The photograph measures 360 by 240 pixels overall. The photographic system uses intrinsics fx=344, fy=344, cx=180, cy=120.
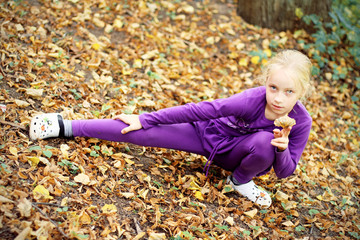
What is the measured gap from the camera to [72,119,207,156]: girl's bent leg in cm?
265

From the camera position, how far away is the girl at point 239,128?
2.43m

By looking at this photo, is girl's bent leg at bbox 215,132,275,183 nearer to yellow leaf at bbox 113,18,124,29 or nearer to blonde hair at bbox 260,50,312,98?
blonde hair at bbox 260,50,312,98

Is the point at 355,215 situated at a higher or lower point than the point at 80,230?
lower

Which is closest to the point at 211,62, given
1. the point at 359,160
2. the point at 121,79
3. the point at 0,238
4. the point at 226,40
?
the point at 226,40

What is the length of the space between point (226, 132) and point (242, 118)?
193 mm

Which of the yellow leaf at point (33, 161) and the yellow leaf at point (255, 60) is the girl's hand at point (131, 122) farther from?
the yellow leaf at point (255, 60)

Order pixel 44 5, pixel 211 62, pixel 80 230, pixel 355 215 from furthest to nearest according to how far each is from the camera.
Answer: pixel 211 62, pixel 44 5, pixel 355 215, pixel 80 230

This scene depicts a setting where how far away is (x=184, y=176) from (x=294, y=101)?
1027mm

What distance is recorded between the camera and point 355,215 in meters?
2.90

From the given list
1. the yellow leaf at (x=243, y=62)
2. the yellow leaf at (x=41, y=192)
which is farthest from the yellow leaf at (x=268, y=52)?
the yellow leaf at (x=41, y=192)

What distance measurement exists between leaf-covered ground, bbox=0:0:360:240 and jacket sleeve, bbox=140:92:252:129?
44 centimetres

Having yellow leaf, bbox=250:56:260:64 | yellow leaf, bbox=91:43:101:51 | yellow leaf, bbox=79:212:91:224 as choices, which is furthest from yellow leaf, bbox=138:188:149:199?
yellow leaf, bbox=250:56:260:64

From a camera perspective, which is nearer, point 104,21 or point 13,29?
point 13,29

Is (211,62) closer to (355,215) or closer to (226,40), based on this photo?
(226,40)
